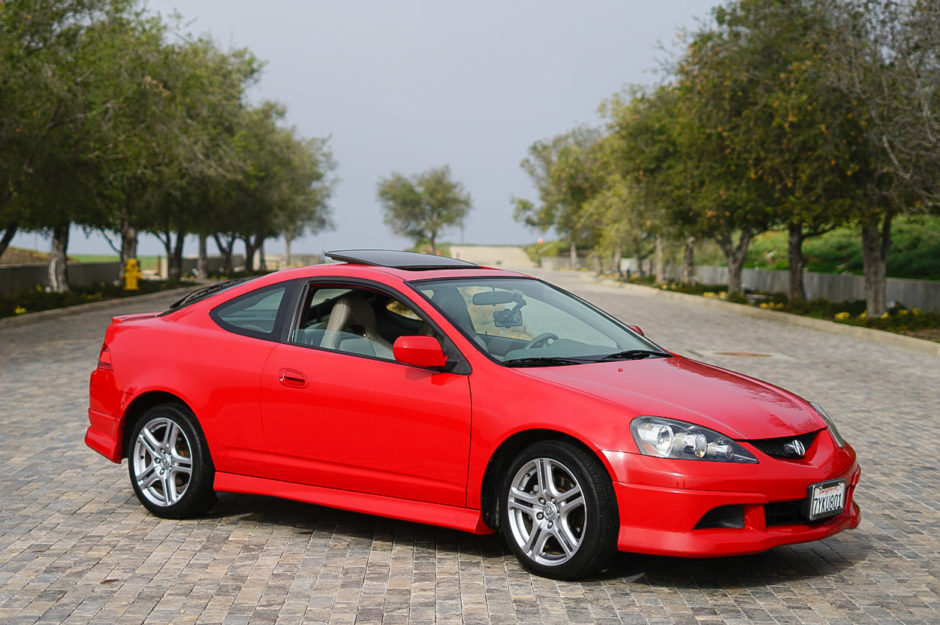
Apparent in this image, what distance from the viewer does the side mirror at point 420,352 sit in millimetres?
6105

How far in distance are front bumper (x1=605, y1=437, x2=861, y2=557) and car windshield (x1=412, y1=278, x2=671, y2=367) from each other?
3.28 ft

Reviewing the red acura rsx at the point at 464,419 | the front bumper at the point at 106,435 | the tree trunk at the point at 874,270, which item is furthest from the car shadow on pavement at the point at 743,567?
the tree trunk at the point at 874,270

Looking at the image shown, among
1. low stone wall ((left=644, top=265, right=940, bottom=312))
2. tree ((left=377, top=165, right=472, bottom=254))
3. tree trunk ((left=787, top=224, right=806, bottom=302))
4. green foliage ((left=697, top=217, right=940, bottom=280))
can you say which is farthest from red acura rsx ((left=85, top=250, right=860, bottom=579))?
tree ((left=377, top=165, right=472, bottom=254))

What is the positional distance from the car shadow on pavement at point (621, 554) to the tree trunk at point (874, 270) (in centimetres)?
2380

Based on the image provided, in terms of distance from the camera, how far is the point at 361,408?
6.38 meters

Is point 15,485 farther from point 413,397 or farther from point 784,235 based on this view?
point 784,235

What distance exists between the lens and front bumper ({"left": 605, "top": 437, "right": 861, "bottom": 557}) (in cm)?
547

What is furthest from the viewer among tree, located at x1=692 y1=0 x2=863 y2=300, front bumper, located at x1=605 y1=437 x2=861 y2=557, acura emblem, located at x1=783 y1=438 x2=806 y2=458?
tree, located at x1=692 y1=0 x2=863 y2=300

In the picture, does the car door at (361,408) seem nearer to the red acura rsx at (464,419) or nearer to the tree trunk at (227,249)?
the red acura rsx at (464,419)

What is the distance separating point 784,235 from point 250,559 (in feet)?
201

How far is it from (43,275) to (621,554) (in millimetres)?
37895

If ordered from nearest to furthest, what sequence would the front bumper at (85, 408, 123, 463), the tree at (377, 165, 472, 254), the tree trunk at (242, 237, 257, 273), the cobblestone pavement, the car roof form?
the cobblestone pavement, the car roof, the front bumper at (85, 408, 123, 463), the tree trunk at (242, 237, 257, 273), the tree at (377, 165, 472, 254)

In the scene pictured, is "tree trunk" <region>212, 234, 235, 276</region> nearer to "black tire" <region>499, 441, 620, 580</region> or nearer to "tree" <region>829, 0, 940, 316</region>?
"tree" <region>829, 0, 940, 316</region>

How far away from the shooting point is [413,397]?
6.20m
